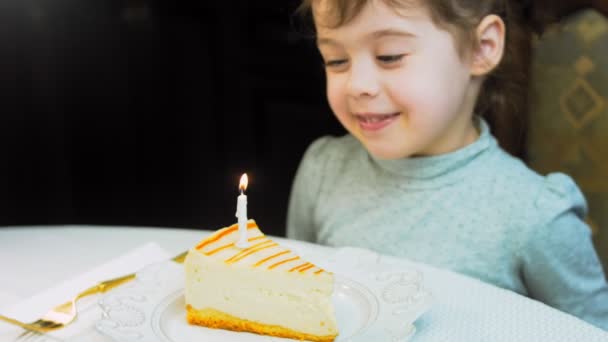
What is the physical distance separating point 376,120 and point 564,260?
49cm

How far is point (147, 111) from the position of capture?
316 cm

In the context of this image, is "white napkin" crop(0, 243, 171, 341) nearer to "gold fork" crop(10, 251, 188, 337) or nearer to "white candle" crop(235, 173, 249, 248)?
"gold fork" crop(10, 251, 188, 337)

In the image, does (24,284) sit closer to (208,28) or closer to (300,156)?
(300,156)

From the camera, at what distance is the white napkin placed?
87 centimetres

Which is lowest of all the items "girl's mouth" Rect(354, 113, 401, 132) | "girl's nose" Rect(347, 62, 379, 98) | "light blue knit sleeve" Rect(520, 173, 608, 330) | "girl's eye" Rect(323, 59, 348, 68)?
"light blue knit sleeve" Rect(520, 173, 608, 330)

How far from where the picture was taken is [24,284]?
1.04m

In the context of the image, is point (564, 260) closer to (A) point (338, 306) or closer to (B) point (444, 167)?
(B) point (444, 167)

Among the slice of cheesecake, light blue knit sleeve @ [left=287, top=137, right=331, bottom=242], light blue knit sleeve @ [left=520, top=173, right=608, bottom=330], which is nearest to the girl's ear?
light blue knit sleeve @ [left=520, top=173, right=608, bottom=330]

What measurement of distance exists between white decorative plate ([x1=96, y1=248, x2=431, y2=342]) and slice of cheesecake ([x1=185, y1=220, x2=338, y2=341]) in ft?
0.10

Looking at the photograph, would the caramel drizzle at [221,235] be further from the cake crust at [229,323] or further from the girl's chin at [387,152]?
the girl's chin at [387,152]

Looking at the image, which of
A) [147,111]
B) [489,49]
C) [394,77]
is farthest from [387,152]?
[147,111]

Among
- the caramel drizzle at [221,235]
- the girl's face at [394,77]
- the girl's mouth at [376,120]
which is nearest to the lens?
the caramel drizzle at [221,235]

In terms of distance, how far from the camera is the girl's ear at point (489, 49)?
1451mm

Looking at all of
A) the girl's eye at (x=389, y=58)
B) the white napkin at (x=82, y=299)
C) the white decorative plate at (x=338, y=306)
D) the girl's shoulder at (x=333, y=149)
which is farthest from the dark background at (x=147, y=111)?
the white decorative plate at (x=338, y=306)
